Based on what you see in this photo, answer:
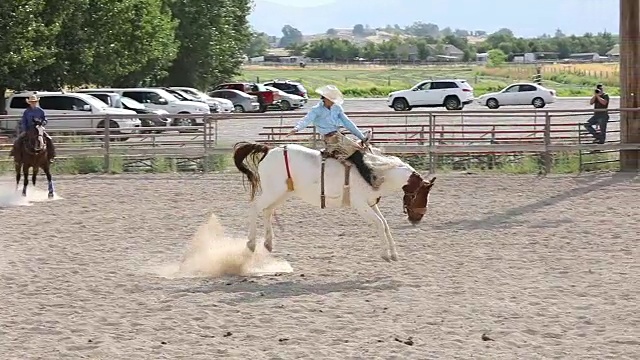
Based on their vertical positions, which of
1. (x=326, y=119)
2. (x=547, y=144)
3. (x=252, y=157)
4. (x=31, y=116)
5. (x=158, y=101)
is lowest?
(x=547, y=144)

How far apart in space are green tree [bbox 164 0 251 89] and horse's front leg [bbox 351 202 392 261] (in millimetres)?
43418

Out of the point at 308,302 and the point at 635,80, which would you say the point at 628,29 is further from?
the point at 308,302

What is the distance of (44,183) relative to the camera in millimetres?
21297

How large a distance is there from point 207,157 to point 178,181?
2.14 meters

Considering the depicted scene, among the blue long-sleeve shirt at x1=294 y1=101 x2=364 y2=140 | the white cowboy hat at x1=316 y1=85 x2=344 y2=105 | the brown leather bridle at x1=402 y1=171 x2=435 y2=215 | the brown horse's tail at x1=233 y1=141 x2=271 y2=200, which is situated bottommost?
the brown leather bridle at x1=402 y1=171 x2=435 y2=215

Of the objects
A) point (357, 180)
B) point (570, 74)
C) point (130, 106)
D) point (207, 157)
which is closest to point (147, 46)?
point (130, 106)

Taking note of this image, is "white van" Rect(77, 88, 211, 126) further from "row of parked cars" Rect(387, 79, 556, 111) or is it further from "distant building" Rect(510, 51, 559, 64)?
"distant building" Rect(510, 51, 559, 64)

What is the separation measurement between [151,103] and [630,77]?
20.9 m

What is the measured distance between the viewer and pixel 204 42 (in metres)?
54.1

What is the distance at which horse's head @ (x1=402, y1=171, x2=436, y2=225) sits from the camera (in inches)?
441

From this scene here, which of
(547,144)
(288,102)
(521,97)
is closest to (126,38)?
(288,102)

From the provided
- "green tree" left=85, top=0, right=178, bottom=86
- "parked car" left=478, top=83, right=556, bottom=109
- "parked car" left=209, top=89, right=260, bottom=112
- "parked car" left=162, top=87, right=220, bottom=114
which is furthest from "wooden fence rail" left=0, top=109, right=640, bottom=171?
"parked car" left=478, top=83, right=556, bottom=109

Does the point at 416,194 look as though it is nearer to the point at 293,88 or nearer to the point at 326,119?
the point at 326,119

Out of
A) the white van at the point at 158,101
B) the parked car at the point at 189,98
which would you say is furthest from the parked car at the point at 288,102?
the white van at the point at 158,101
